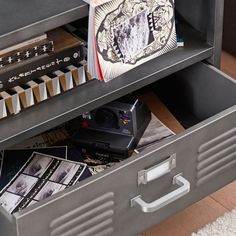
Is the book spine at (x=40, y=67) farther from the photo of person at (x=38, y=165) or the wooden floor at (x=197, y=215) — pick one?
the wooden floor at (x=197, y=215)

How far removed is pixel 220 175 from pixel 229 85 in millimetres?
152

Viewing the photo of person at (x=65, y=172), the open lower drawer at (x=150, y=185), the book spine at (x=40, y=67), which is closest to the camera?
the open lower drawer at (x=150, y=185)

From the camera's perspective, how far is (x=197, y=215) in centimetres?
130

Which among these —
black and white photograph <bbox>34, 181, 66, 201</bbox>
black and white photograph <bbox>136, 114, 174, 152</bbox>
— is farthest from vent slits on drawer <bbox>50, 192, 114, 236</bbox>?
black and white photograph <bbox>136, 114, 174, 152</bbox>

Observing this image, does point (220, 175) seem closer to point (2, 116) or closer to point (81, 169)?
point (81, 169)

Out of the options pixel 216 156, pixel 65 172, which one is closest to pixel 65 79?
pixel 65 172

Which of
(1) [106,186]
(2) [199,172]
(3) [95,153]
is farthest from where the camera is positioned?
(3) [95,153]

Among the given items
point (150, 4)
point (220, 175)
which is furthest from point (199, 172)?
point (150, 4)

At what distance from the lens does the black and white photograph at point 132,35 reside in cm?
110

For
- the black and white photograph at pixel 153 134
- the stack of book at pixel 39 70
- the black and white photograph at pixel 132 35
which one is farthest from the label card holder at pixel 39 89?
the black and white photograph at pixel 153 134

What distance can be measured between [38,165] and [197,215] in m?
0.30

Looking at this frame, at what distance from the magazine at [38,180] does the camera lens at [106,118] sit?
101 mm

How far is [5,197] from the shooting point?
46.0 inches

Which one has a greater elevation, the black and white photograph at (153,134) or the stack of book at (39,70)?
the stack of book at (39,70)
